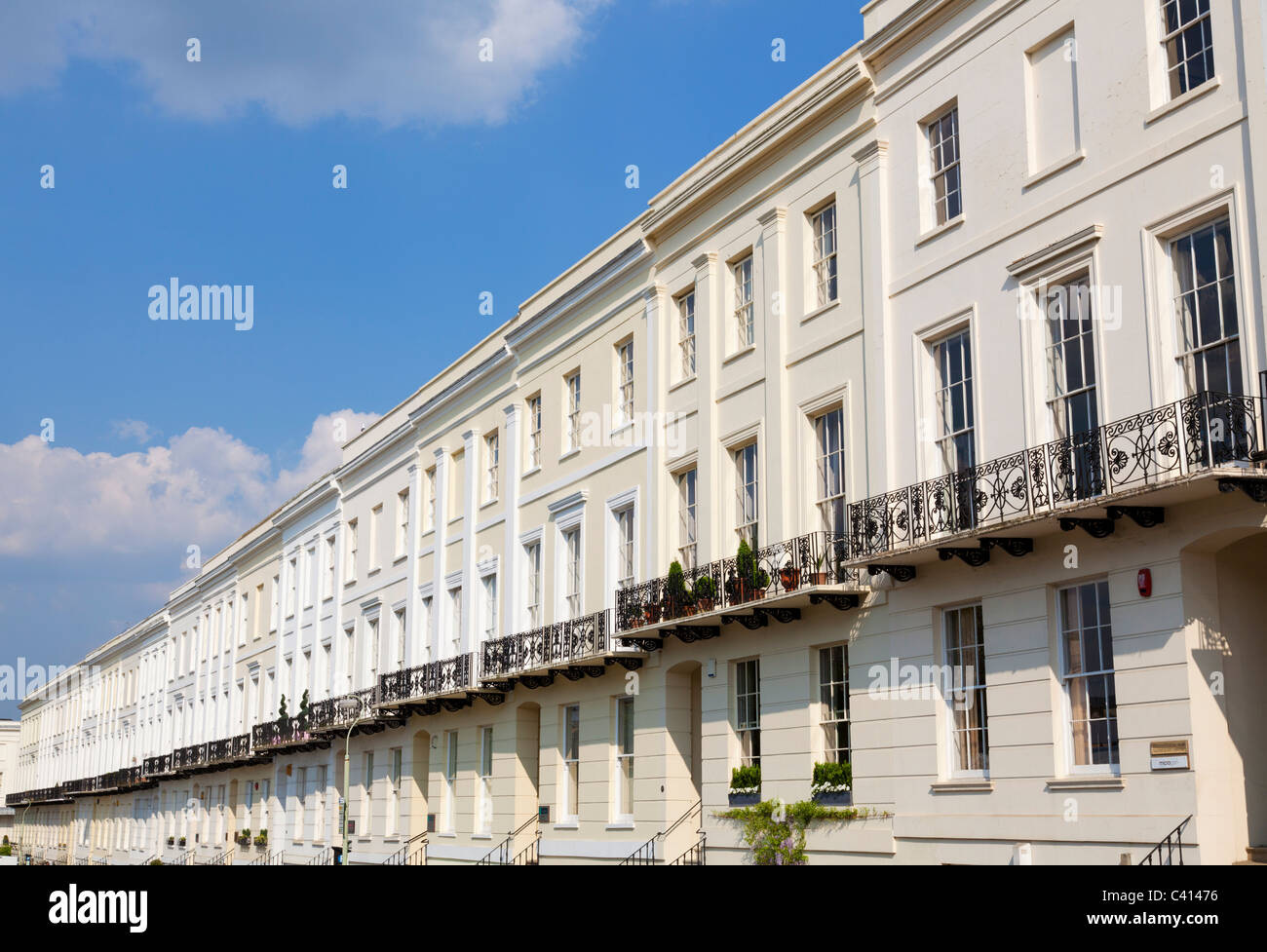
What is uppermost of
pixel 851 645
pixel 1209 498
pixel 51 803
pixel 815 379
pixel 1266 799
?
pixel 815 379

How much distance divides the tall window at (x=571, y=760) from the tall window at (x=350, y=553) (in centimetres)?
1655

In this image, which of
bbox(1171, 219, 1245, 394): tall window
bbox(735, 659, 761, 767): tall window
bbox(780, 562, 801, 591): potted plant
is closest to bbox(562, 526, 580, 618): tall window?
bbox(735, 659, 761, 767): tall window

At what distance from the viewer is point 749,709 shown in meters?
22.3

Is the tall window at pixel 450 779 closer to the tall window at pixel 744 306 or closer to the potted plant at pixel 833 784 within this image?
the tall window at pixel 744 306

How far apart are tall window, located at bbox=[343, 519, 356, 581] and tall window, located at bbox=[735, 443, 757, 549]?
889 inches

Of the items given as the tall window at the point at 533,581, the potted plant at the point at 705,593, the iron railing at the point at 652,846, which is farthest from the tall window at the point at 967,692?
the tall window at the point at 533,581

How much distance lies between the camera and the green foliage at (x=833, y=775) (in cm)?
1959

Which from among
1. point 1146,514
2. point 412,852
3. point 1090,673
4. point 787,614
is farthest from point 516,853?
point 1146,514

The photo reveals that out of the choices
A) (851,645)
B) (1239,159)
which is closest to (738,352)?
(851,645)
